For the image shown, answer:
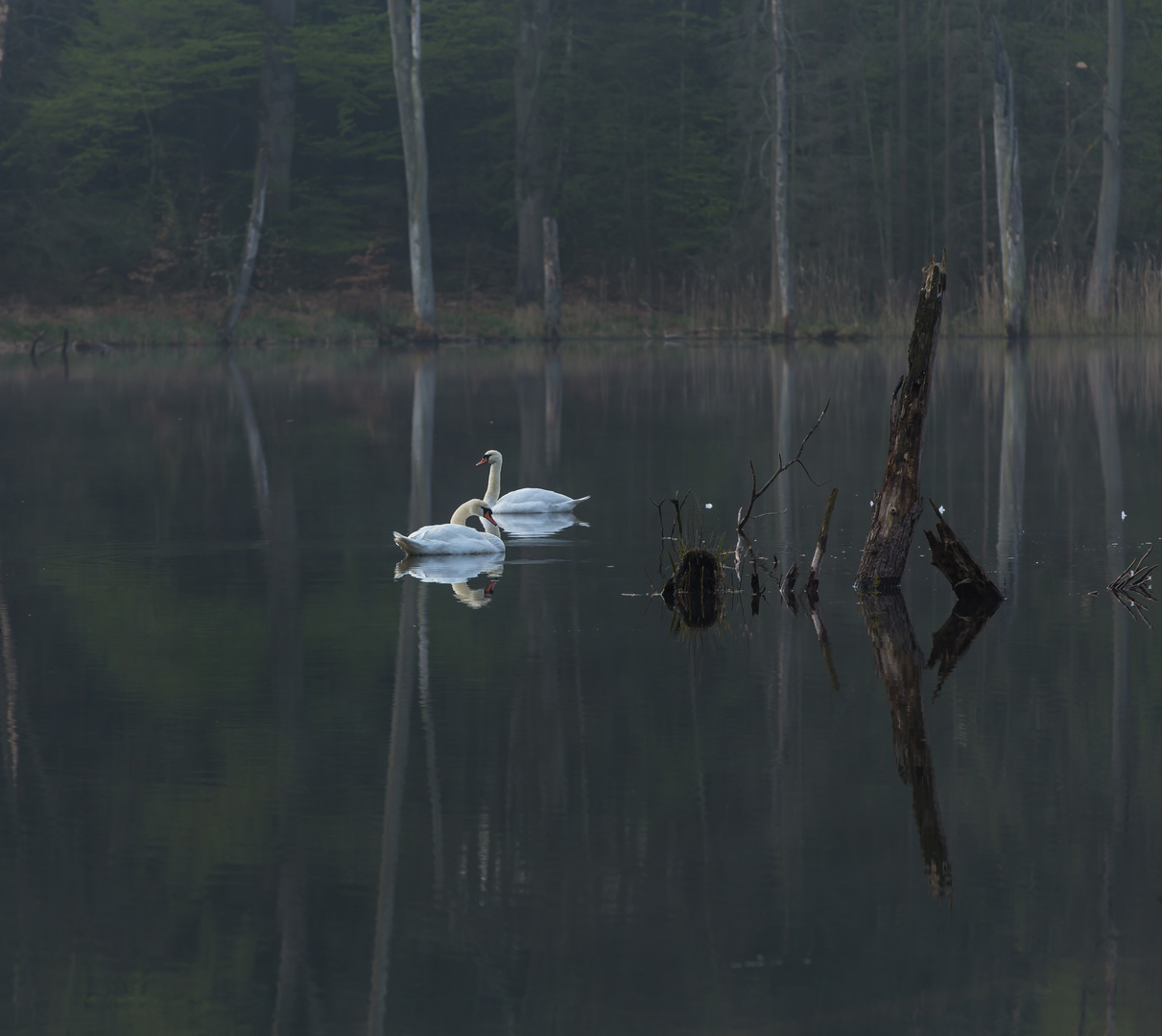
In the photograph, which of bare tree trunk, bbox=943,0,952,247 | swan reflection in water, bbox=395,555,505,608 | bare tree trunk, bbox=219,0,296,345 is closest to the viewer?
swan reflection in water, bbox=395,555,505,608

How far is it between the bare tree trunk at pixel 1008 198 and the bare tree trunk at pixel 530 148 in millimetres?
15396

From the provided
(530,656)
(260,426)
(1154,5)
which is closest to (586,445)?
(260,426)

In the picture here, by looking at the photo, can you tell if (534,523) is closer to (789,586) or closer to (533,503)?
(533,503)

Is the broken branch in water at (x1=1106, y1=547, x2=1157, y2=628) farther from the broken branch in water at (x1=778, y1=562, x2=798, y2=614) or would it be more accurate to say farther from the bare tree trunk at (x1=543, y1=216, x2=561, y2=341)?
the bare tree trunk at (x1=543, y1=216, x2=561, y2=341)

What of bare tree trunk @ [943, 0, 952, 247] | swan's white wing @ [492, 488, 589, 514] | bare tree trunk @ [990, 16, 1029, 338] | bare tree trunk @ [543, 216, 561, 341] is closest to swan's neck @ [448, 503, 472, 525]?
swan's white wing @ [492, 488, 589, 514]

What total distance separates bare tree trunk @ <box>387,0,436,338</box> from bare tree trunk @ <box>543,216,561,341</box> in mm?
2737

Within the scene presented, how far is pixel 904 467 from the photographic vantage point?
888 cm

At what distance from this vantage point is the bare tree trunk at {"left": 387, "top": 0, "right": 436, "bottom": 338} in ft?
131

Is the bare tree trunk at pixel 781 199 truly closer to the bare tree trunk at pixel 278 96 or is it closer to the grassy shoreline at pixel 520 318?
the grassy shoreline at pixel 520 318

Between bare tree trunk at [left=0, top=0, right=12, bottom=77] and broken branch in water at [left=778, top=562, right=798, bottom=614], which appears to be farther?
bare tree trunk at [left=0, top=0, right=12, bottom=77]

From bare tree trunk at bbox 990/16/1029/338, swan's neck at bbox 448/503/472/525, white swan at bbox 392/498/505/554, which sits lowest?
white swan at bbox 392/498/505/554

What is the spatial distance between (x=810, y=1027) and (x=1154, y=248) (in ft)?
160

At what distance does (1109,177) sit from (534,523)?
32087mm

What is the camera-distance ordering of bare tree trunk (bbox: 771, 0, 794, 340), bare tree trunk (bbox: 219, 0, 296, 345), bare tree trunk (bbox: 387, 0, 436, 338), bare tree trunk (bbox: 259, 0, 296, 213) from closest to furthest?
bare tree trunk (bbox: 771, 0, 794, 340) → bare tree trunk (bbox: 387, 0, 436, 338) → bare tree trunk (bbox: 219, 0, 296, 345) → bare tree trunk (bbox: 259, 0, 296, 213)
